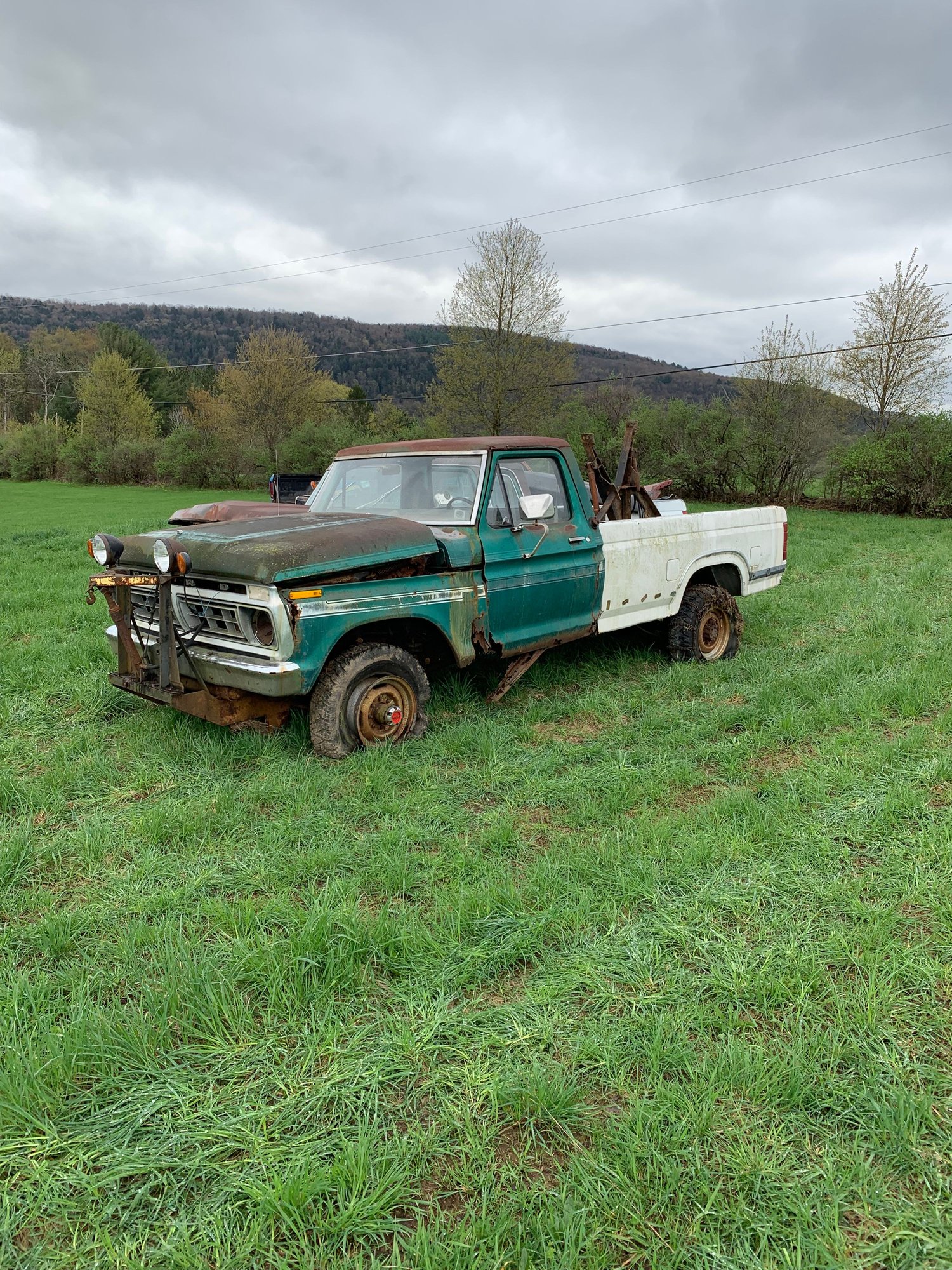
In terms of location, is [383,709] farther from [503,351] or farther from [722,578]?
[503,351]

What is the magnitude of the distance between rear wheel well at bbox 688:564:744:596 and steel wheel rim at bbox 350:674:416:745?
332 cm

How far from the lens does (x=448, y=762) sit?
4422 millimetres

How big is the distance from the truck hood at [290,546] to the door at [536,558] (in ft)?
1.68

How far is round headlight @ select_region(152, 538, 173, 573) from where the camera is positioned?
4133mm

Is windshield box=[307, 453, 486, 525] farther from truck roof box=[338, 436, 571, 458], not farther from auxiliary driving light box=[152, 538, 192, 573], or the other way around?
auxiliary driving light box=[152, 538, 192, 573]

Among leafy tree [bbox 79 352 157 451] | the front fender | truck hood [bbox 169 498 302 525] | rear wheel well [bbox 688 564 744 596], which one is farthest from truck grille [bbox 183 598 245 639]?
leafy tree [bbox 79 352 157 451]

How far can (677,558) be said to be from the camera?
627 centimetres

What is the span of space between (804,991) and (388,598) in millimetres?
2789

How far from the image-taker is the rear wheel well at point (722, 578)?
691 centimetres

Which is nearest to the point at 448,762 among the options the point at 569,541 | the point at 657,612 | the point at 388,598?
the point at 388,598

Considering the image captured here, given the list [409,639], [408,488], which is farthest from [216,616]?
[408,488]

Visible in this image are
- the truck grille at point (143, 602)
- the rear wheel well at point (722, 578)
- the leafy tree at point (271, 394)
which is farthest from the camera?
the leafy tree at point (271, 394)

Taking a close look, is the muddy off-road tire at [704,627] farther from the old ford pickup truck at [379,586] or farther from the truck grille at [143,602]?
the truck grille at [143,602]

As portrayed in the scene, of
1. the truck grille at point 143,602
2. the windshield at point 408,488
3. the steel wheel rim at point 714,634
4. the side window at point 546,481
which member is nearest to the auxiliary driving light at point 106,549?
the truck grille at point 143,602
